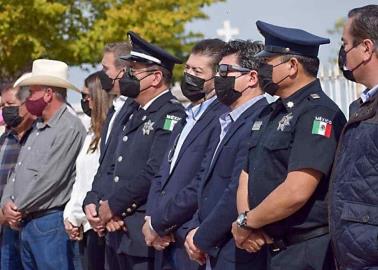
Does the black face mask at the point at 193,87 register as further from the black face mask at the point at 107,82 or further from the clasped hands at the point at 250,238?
the clasped hands at the point at 250,238

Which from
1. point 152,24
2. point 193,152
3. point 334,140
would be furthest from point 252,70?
point 152,24

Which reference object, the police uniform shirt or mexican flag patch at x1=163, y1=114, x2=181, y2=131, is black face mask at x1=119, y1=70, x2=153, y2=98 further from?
the police uniform shirt

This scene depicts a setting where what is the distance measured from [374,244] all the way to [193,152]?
7.37ft

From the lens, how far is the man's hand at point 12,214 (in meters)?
8.34

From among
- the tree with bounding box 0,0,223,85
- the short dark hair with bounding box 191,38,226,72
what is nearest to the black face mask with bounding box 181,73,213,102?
the short dark hair with bounding box 191,38,226,72

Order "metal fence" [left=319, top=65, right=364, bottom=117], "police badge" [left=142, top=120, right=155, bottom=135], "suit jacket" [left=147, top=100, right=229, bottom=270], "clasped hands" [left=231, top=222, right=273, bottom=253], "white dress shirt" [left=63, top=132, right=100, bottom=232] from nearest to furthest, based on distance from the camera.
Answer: "clasped hands" [left=231, top=222, right=273, bottom=253] → "suit jacket" [left=147, top=100, right=229, bottom=270] → "police badge" [left=142, top=120, right=155, bottom=135] → "white dress shirt" [left=63, top=132, right=100, bottom=232] → "metal fence" [left=319, top=65, right=364, bottom=117]

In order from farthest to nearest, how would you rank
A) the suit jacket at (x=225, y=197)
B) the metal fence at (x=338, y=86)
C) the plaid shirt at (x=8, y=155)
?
the plaid shirt at (x=8, y=155) → the metal fence at (x=338, y=86) → the suit jacket at (x=225, y=197)

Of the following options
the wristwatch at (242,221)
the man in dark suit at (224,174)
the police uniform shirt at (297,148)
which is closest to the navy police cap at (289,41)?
the police uniform shirt at (297,148)

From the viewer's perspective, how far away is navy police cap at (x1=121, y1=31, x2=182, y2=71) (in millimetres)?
7340

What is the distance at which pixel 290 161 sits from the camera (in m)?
5.02

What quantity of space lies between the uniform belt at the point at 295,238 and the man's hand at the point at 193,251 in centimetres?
78

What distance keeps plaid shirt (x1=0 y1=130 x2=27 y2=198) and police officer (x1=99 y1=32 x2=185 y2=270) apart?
2035 mm

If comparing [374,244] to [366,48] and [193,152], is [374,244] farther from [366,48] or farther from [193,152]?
[193,152]

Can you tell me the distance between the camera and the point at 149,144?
23.4ft
